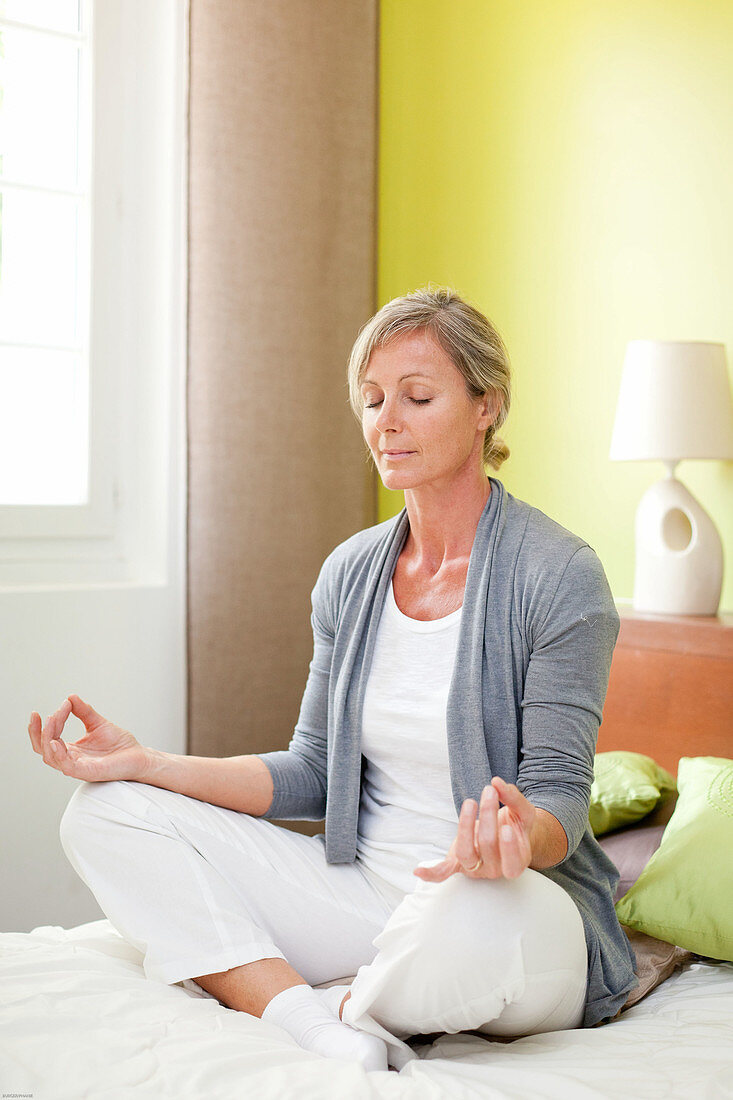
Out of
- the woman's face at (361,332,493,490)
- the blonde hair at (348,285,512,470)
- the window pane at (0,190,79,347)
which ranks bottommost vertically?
the woman's face at (361,332,493,490)

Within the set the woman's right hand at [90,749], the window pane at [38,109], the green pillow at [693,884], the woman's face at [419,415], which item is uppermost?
the window pane at [38,109]

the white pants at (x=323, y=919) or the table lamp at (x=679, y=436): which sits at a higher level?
the table lamp at (x=679, y=436)

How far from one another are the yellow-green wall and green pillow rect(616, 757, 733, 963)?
80 centimetres

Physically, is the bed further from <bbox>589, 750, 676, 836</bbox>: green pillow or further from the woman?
<bbox>589, 750, 676, 836</bbox>: green pillow

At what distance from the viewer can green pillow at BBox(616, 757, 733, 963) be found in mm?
1511

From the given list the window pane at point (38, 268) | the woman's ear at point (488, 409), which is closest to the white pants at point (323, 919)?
the woman's ear at point (488, 409)

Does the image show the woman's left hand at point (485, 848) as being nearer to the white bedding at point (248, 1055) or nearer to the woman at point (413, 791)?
the woman at point (413, 791)

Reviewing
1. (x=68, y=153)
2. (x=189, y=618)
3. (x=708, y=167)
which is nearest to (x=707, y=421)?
(x=708, y=167)

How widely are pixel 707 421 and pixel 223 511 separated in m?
1.08

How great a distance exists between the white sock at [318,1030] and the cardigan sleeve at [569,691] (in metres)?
0.33

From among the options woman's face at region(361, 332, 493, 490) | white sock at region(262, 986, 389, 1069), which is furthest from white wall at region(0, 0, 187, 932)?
white sock at region(262, 986, 389, 1069)

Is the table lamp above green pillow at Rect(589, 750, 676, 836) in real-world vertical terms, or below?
above

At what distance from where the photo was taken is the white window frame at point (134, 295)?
8.36ft

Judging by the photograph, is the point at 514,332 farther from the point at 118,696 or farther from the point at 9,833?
the point at 9,833
